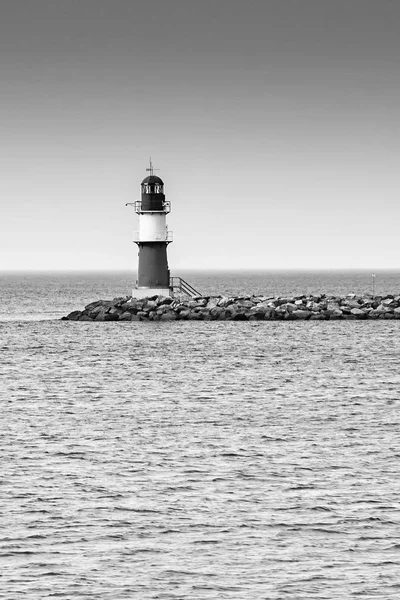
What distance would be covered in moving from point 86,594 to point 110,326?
44666 millimetres

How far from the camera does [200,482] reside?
18.0m

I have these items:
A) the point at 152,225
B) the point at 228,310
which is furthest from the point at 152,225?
the point at 228,310

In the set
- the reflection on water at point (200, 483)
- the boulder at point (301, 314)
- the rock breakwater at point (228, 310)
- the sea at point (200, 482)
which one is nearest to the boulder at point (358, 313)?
the rock breakwater at point (228, 310)

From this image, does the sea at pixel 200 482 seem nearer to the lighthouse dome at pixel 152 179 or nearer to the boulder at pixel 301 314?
the lighthouse dome at pixel 152 179

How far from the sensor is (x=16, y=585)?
42.1ft

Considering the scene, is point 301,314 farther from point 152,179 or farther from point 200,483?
point 200,483

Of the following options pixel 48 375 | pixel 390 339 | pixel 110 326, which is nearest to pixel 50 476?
pixel 48 375

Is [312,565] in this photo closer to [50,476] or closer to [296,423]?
[50,476]

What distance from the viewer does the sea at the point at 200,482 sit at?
522 inches

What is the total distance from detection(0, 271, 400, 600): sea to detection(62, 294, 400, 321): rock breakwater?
21418 mm

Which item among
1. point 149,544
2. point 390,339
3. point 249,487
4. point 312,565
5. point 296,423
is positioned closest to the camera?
point 312,565

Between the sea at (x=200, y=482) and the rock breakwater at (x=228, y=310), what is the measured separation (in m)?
21.4

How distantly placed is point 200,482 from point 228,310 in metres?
43.0

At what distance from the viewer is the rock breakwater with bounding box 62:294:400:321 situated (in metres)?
58.3
